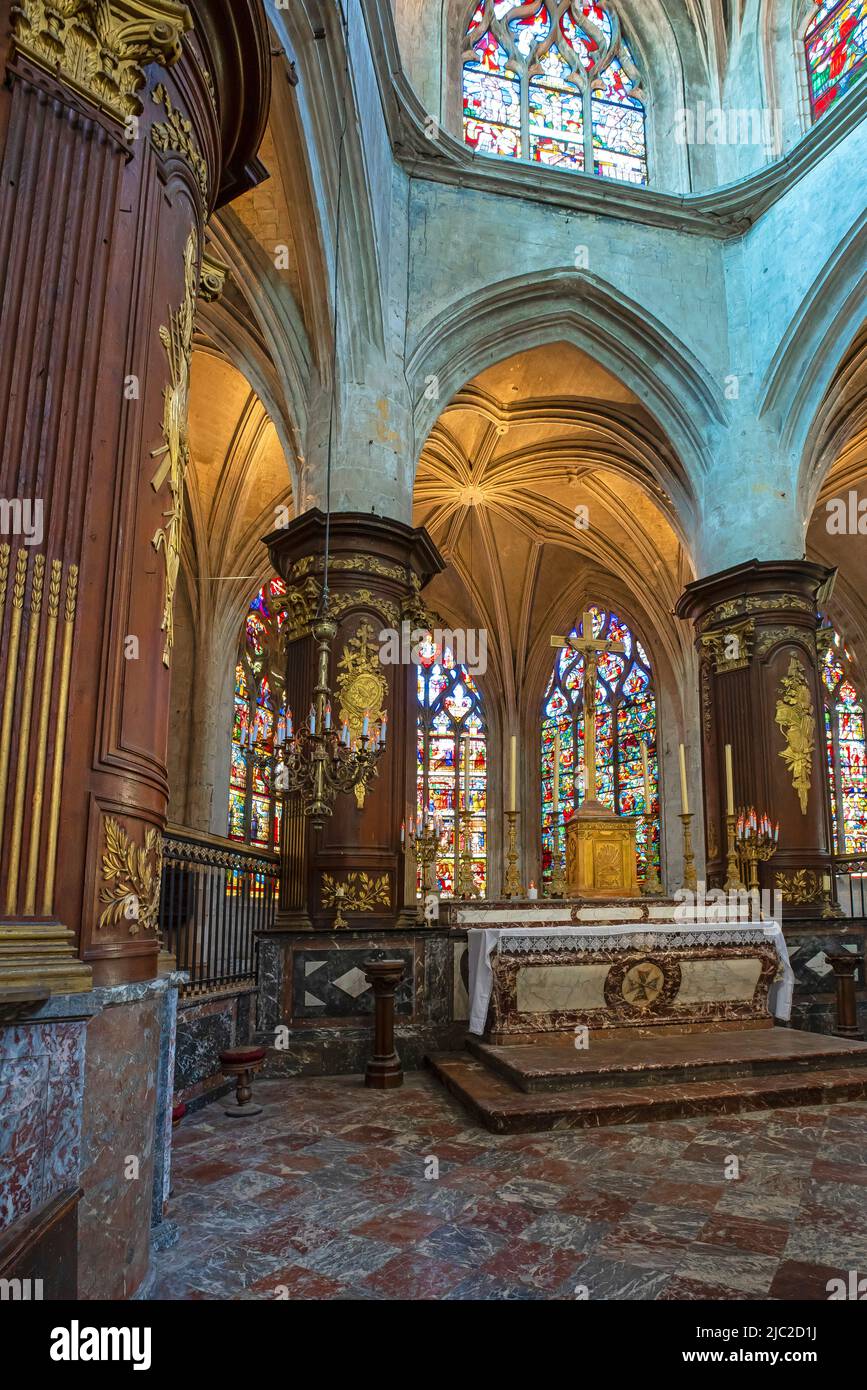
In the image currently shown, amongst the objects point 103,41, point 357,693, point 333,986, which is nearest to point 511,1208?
point 333,986

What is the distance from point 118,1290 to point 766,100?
14.6m

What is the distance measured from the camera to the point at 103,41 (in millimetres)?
3057

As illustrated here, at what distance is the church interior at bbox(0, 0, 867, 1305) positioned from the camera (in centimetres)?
285

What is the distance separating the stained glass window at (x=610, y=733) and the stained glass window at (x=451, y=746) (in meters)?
1.49

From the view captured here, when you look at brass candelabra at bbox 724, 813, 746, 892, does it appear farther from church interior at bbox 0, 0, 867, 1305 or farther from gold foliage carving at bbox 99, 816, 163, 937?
gold foliage carving at bbox 99, 816, 163, 937

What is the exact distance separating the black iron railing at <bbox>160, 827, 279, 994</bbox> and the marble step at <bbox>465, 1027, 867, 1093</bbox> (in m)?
2.11

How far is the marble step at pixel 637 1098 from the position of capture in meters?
5.17

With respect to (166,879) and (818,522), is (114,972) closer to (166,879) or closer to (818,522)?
(166,879)

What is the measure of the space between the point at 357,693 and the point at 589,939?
10.1 feet

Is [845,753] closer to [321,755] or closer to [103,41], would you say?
[321,755]

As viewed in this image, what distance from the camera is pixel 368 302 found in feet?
31.2

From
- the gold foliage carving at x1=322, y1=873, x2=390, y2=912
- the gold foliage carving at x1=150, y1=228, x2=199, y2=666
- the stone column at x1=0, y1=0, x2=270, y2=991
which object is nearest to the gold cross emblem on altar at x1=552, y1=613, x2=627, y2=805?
the gold foliage carving at x1=322, y1=873, x2=390, y2=912

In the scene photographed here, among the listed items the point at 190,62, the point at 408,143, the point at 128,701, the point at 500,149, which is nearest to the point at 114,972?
the point at 128,701

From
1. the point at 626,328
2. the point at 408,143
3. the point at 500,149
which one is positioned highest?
the point at 500,149
